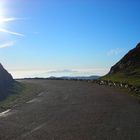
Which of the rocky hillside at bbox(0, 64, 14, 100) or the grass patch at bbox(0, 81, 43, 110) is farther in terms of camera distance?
the rocky hillside at bbox(0, 64, 14, 100)

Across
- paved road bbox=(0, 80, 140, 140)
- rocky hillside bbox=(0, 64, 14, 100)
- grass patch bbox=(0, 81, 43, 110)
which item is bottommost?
paved road bbox=(0, 80, 140, 140)

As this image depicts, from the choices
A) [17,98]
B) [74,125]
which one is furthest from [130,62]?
[74,125]

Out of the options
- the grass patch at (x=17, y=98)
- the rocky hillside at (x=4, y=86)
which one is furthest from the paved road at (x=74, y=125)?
the rocky hillside at (x=4, y=86)

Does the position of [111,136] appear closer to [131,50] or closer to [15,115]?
[15,115]

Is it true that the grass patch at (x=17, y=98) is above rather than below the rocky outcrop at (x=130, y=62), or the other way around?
below

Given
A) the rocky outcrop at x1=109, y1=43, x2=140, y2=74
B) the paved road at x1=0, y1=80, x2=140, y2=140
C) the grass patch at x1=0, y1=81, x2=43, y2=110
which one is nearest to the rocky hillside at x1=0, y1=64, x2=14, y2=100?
the grass patch at x1=0, y1=81, x2=43, y2=110

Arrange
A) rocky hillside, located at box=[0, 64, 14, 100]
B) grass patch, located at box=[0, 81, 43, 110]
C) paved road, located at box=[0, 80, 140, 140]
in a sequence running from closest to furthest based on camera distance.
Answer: paved road, located at box=[0, 80, 140, 140] < grass patch, located at box=[0, 81, 43, 110] < rocky hillside, located at box=[0, 64, 14, 100]

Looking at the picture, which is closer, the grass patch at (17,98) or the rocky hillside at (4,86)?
the grass patch at (17,98)

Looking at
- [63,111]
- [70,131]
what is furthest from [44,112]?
[70,131]

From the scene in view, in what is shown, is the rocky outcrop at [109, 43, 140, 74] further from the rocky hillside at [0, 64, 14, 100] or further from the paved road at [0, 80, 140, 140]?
the paved road at [0, 80, 140, 140]

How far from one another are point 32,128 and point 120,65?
9481 cm

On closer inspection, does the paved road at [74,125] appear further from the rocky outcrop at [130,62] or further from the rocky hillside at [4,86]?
the rocky outcrop at [130,62]

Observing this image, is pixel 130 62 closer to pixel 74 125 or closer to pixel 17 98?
pixel 17 98

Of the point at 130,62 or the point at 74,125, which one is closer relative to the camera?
the point at 74,125
